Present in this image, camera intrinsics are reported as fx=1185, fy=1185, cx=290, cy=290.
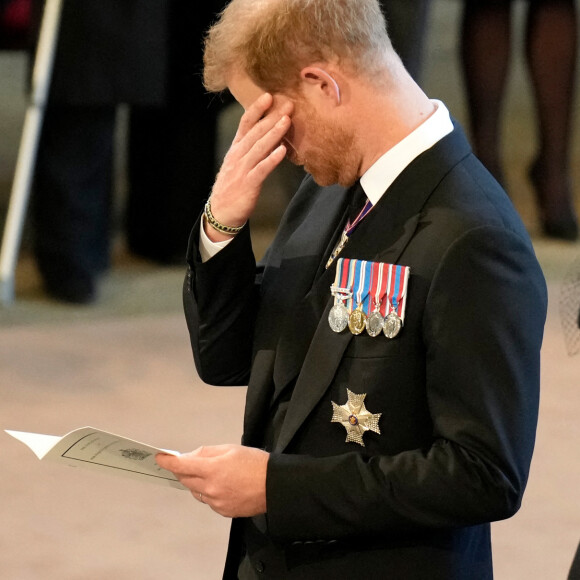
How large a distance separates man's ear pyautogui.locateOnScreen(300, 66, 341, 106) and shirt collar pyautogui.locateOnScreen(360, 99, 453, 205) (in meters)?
0.10

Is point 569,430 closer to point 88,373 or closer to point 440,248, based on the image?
point 88,373

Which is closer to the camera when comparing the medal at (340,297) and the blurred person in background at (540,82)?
the medal at (340,297)

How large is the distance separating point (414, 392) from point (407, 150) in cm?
31

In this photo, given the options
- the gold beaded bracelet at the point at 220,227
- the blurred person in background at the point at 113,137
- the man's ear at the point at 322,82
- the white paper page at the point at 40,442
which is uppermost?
the man's ear at the point at 322,82

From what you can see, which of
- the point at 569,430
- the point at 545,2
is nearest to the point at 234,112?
the point at 545,2

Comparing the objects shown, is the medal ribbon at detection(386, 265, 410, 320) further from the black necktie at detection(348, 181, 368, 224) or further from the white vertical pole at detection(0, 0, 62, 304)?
the white vertical pole at detection(0, 0, 62, 304)

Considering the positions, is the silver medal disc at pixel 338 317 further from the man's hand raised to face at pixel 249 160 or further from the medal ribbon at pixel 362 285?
the man's hand raised to face at pixel 249 160

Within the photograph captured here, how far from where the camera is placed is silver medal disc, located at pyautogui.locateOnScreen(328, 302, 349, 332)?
1.48 metres

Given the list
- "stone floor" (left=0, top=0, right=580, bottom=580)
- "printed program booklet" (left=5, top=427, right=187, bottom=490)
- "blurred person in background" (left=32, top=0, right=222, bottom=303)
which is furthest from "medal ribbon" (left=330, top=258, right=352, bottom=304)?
"blurred person in background" (left=32, top=0, right=222, bottom=303)

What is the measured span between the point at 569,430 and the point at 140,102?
73.9 inches

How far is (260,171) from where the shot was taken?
158 centimetres

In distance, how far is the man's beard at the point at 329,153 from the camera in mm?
1510

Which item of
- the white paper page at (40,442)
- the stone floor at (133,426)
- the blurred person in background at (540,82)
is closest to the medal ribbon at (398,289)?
the white paper page at (40,442)

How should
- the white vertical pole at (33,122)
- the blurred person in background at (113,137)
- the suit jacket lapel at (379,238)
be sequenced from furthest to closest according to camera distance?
the blurred person in background at (113,137)
the white vertical pole at (33,122)
the suit jacket lapel at (379,238)
